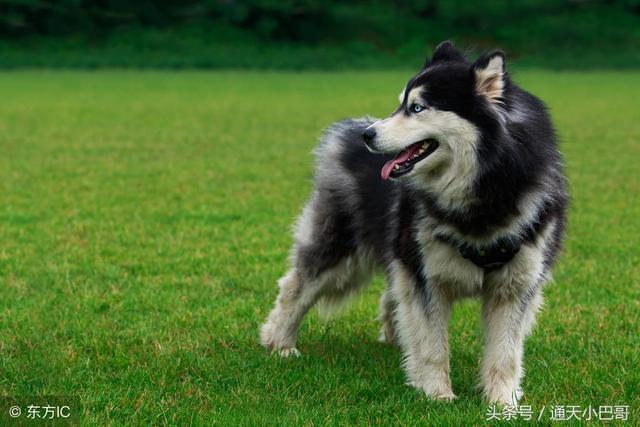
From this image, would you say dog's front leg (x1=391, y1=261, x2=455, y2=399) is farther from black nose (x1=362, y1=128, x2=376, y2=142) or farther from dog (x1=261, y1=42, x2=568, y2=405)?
black nose (x1=362, y1=128, x2=376, y2=142)

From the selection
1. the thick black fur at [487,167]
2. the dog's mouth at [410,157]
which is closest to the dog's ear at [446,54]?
the thick black fur at [487,167]

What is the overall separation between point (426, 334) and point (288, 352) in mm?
1148

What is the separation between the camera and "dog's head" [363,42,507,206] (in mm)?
4410

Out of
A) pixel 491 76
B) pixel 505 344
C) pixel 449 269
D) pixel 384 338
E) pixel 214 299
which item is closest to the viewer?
pixel 491 76

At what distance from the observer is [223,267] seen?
7.79 metres

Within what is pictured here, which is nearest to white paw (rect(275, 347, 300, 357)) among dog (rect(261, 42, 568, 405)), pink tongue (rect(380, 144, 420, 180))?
dog (rect(261, 42, 568, 405))

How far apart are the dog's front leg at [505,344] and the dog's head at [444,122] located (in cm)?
78

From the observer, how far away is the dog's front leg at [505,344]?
189 inches

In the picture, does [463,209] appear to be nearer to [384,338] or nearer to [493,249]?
[493,249]

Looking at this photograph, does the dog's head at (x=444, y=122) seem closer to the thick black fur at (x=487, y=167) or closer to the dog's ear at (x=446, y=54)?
the thick black fur at (x=487, y=167)

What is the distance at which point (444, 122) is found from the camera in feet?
14.5

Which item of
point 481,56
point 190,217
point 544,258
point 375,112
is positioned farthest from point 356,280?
point 375,112

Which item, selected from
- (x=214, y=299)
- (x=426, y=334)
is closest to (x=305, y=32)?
(x=214, y=299)

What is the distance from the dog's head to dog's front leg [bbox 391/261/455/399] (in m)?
0.63
